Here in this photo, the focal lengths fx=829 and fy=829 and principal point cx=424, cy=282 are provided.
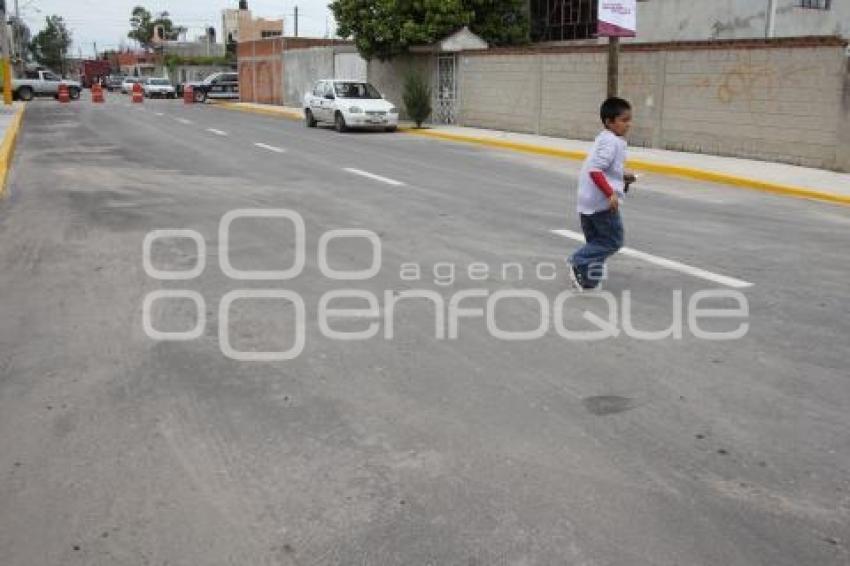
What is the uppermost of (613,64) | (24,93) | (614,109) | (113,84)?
(113,84)

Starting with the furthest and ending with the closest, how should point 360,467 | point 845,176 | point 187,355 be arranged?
point 845,176 → point 187,355 → point 360,467

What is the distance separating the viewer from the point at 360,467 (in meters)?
3.79

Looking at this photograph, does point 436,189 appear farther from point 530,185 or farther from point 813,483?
point 813,483

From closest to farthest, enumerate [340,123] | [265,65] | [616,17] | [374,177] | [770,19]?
1. [374,177]
2. [616,17]
3. [770,19]
4. [340,123]
5. [265,65]

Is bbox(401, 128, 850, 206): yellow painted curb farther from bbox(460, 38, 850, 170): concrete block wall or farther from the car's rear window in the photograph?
the car's rear window

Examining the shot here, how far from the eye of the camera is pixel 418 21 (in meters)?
28.4

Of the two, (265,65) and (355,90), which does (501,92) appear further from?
(265,65)

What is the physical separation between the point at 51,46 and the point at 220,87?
284 ft

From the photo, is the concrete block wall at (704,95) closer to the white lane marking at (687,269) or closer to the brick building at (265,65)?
the white lane marking at (687,269)

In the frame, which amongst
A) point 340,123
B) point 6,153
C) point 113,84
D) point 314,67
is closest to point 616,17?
point 340,123

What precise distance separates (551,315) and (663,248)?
2913 mm

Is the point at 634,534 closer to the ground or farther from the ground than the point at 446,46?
closer to the ground

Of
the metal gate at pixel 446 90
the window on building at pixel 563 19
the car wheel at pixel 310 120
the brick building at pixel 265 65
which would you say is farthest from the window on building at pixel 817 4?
the brick building at pixel 265 65

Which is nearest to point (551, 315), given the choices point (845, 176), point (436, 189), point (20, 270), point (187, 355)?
point (187, 355)
